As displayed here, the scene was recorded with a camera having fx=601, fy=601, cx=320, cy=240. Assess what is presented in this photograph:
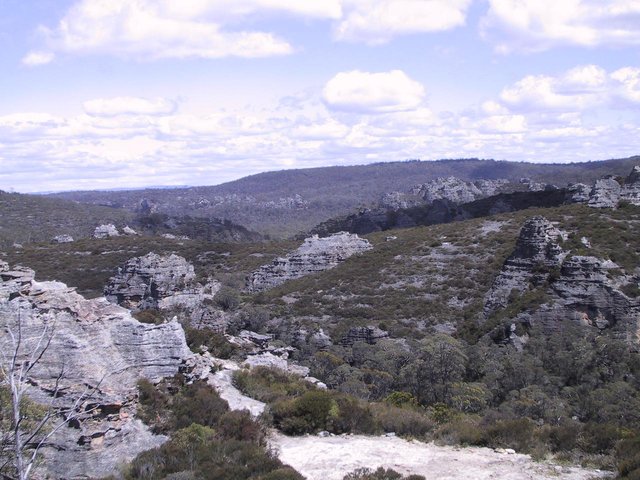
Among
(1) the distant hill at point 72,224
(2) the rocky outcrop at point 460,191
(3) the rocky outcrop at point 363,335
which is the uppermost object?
(2) the rocky outcrop at point 460,191

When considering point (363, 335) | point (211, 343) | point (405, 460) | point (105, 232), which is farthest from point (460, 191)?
point (405, 460)

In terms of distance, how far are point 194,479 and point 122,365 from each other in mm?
3893

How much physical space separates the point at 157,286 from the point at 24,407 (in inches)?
1401

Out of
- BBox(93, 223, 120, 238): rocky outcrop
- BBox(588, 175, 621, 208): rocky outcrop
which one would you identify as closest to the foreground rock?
BBox(588, 175, 621, 208): rocky outcrop

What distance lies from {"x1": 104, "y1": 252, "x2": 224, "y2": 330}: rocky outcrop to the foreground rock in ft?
88.9

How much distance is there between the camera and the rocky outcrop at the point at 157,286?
42.2 m

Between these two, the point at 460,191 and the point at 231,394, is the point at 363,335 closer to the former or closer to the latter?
the point at 231,394

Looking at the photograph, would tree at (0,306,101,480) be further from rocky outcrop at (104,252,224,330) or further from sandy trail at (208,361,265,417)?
rocky outcrop at (104,252,224,330)

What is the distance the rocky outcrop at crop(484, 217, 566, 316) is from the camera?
3241cm

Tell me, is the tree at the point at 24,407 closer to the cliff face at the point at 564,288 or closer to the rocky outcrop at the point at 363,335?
the rocky outcrop at the point at 363,335

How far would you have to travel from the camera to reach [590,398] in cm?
1648

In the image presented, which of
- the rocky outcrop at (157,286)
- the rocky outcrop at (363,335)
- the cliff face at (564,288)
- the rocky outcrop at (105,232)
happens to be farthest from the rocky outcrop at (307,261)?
the rocky outcrop at (105,232)

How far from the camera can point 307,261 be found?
54688 mm

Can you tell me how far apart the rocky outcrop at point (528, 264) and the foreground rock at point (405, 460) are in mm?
20956
